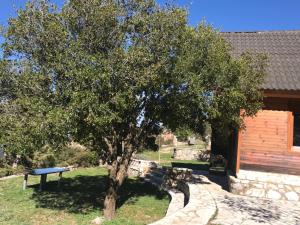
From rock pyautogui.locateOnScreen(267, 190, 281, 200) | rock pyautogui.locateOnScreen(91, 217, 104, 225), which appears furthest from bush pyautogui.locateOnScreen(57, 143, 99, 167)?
rock pyautogui.locateOnScreen(267, 190, 281, 200)

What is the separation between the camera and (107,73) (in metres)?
8.37

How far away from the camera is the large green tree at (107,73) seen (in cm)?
865

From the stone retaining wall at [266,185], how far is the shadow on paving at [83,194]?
10.5ft

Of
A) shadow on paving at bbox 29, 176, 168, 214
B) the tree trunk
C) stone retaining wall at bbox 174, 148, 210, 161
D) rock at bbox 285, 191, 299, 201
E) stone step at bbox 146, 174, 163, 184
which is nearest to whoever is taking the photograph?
the tree trunk

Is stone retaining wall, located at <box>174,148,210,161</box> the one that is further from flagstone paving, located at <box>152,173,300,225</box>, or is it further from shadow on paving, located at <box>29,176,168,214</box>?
flagstone paving, located at <box>152,173,300,225</box>

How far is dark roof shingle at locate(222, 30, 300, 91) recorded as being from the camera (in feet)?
40.8

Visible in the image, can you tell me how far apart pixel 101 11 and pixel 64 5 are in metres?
1.22

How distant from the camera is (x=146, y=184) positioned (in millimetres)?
17031

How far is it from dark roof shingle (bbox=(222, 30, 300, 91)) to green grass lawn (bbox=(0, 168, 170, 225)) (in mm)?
5856

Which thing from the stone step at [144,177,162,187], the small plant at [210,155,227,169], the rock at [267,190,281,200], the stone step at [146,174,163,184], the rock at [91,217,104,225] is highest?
the small plant at [210,155,227,169]

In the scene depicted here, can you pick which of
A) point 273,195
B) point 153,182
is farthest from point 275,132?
point 153,182

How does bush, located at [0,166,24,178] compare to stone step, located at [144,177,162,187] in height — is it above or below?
below

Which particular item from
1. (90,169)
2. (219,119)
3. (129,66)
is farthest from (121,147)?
(90,169)

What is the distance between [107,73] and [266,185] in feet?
23.4
